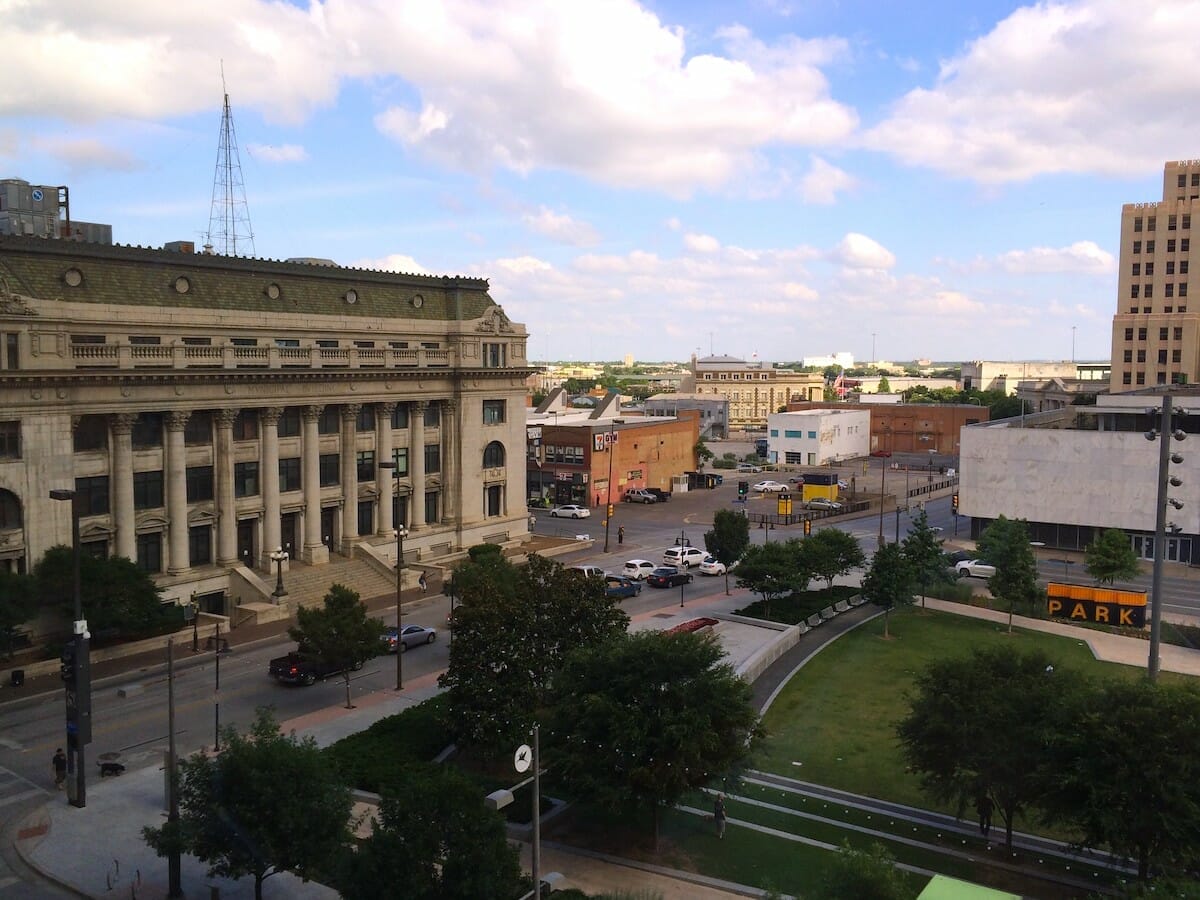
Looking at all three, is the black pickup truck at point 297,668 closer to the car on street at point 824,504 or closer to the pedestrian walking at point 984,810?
the pedestrian walking at point 984,810

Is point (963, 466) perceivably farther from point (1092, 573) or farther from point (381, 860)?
point (381, 860)

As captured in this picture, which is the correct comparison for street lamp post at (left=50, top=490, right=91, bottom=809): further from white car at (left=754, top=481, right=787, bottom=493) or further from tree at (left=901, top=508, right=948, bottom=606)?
white car at (left=754, top=481, right=787, bottom=493)

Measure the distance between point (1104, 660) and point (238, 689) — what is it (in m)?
39.2

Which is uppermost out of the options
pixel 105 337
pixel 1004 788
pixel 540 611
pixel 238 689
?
pixel 105 337

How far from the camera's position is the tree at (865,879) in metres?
18.4

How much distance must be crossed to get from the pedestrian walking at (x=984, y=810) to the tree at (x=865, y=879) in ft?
28.2

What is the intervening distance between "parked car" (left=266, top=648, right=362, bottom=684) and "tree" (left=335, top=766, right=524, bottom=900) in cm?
2076

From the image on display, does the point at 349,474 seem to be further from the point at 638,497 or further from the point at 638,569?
the point at 638,497

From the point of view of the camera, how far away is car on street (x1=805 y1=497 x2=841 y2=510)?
307ft

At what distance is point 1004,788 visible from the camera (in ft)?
84.4

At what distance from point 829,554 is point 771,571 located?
5.11 m

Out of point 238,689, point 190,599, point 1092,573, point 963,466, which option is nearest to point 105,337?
point 190,599

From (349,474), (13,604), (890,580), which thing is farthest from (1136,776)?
(349,474)

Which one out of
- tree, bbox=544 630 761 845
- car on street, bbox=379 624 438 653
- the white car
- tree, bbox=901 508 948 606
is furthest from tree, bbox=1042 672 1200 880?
the white car
